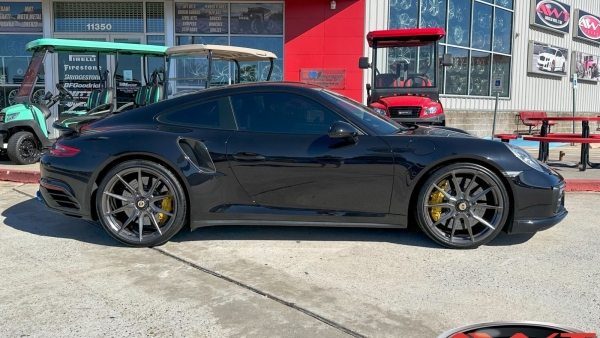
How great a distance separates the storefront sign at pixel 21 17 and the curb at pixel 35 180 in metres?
7.35

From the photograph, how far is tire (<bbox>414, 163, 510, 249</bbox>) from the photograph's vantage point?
3.91m

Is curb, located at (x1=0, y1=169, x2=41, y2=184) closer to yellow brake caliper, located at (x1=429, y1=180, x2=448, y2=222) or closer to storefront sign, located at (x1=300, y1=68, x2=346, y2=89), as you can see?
yellow brake caliper, located at (x1=429, y1=180, x2=448, y2=222)

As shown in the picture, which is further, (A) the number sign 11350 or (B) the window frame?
(A) the number sign 11350

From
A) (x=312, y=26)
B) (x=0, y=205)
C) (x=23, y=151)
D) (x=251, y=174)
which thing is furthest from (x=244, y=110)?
(x=312, y=26)

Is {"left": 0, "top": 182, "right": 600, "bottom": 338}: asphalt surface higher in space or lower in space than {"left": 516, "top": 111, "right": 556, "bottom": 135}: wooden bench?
lower

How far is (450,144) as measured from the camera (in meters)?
3.94

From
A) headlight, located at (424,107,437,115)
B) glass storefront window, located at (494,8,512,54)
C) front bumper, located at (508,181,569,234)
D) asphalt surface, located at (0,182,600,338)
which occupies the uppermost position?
glass storefront window, located at (494,8,512,54)

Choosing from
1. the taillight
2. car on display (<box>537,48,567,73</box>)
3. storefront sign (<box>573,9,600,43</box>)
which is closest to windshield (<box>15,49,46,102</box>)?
the taillight

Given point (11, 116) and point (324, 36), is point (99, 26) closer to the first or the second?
point (11, 116)

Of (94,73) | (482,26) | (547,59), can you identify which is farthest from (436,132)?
(547,59)

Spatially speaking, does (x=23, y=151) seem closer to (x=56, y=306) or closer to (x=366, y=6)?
(x=56, y=306)

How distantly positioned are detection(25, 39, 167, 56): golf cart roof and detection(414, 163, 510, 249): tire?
6892 millimetres

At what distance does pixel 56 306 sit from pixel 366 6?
11.7m

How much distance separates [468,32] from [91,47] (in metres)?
11.5
